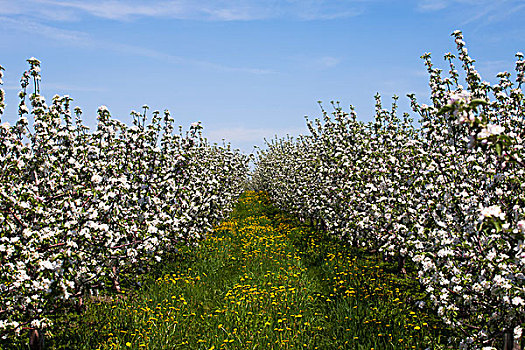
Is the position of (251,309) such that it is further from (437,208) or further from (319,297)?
(437,208)

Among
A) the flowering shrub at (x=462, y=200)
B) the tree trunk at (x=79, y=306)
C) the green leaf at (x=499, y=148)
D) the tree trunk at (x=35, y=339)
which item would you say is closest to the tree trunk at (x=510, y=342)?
the flowering shrub at (x=462, y=200)

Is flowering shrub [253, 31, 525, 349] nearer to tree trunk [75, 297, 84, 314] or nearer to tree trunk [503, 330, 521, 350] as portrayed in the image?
tree trunk [503, 330, 521, 350]

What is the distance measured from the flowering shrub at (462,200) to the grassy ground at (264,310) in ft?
3.25

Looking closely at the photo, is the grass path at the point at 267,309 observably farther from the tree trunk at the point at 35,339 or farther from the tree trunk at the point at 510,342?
the tree trunk at the point at 510,342

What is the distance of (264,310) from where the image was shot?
8109 mm

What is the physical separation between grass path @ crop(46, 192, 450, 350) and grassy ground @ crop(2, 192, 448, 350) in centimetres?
2

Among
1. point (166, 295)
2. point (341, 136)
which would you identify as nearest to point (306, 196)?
point (341, 136)

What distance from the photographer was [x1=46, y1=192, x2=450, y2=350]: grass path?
6795 millimetres

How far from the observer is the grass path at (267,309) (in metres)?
6.79

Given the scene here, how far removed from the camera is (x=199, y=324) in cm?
770

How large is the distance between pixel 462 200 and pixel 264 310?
431 cm

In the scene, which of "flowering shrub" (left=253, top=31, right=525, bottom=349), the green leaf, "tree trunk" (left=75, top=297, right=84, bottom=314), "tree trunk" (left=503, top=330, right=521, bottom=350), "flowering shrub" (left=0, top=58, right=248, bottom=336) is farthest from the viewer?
"tree trunk" (left=75, top=297, right=84, bottom=314)

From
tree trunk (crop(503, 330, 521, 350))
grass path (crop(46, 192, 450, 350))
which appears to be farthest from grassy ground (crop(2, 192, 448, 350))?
tree trunk (crop(503, 330, 521, 350))

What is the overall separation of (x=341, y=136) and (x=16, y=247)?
1105cm
